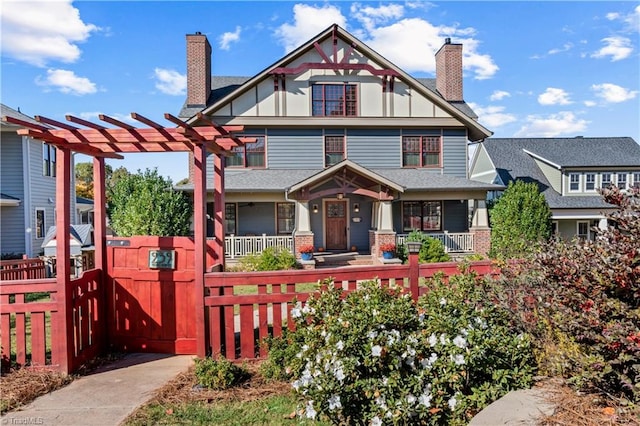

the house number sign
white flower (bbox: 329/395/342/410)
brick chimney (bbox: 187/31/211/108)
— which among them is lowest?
white flower (bbox: 329/395/342/410)

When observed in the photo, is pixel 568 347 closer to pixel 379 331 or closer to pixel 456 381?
pixel 456 381

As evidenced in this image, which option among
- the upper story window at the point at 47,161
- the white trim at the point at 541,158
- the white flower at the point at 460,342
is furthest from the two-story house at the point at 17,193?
the white trim at the point at 541,158

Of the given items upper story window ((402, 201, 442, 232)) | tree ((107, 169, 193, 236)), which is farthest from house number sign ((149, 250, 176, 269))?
upper story window ((402, 201, 442, 232))

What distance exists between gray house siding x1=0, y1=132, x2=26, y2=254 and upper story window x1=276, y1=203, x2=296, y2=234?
34.6ft

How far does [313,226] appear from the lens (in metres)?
16.8

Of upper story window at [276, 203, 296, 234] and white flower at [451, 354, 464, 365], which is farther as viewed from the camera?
upper story window at [276, 203, 296, 234]

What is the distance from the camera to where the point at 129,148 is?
4938 mm

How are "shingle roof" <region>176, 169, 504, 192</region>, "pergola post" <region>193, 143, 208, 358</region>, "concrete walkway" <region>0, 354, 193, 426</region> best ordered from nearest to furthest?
1. "concrete walkway" <region>0, 354, 193, 426</region>
2. "pergola post" <region>193, 143, 208, 358</region>
3. "shingle roof" <region>176, 169, 504, 192</region>

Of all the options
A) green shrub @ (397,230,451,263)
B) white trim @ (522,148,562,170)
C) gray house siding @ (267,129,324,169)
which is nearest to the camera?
green shrub @ (397,230,451,263)

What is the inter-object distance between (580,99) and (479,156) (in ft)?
23.0

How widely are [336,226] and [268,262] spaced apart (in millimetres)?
4703

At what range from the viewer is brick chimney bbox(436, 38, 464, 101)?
18.0 meters

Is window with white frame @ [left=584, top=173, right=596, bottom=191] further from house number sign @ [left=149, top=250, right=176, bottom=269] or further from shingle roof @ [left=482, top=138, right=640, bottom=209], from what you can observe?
house number sign @ [left=149, top=250, right=176, bottom=269]

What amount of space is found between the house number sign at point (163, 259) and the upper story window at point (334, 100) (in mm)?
12831
